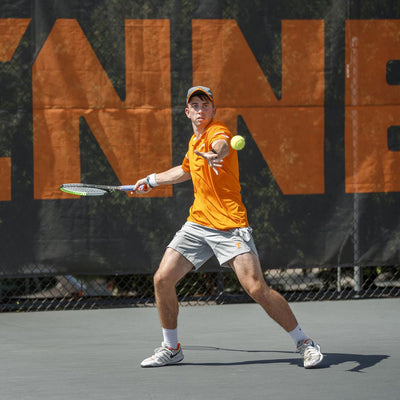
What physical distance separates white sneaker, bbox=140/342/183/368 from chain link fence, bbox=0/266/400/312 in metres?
1.95

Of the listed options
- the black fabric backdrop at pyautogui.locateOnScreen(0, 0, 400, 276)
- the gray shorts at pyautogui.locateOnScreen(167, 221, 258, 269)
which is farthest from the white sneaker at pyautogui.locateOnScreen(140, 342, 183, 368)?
the black fabric backdrop at pyautogui.locateOnScreen(0, 0, 400, 276)

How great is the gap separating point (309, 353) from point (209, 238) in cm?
83

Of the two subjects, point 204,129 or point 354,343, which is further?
point 354,343

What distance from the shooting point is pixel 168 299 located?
4391mm

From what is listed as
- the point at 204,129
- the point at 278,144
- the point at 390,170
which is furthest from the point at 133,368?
the point at 390,170

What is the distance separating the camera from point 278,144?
631 cm

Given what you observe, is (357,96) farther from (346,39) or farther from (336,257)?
(336,257)

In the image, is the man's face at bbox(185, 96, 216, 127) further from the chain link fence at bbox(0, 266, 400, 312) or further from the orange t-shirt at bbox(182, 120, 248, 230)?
the chain link fence at bbox(0, 266, 400, 312)

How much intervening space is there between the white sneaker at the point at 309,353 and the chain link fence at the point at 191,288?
2.15 metres

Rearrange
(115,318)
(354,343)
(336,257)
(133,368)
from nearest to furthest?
(133,368) < (354,343) < (115,318) < (336,257)

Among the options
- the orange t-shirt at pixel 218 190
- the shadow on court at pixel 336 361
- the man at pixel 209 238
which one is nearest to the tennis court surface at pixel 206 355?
the shadow on court at pixel 336 361

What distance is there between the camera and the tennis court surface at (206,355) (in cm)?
391

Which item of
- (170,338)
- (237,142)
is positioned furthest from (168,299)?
(237,142)

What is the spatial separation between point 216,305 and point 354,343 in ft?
5.36
